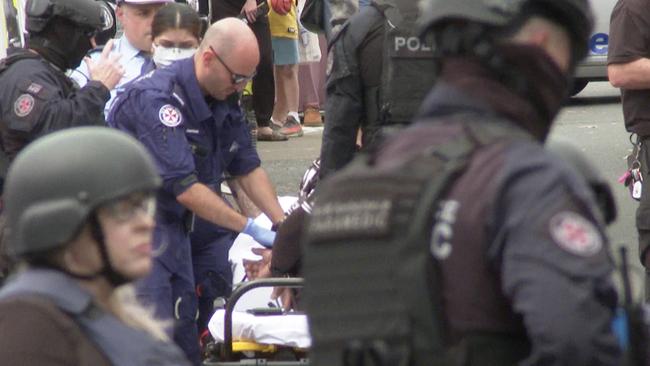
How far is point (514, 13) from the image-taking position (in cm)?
311

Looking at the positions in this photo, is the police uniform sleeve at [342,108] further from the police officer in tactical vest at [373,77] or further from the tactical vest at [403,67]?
the tactical vest at [403,67]

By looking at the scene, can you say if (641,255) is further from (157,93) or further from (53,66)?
(53,66)

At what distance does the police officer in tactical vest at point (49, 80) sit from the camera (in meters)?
6.64

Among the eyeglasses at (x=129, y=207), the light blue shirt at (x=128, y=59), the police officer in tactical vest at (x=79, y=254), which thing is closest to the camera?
the police officer in tactical vest at (x=79, y=254)

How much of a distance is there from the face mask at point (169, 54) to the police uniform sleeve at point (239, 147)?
747 mm

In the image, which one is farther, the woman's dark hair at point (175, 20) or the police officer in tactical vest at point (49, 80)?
the woman's dark hair at point (175, 20)

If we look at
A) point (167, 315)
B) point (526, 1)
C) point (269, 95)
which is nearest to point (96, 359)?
point (526, 1)

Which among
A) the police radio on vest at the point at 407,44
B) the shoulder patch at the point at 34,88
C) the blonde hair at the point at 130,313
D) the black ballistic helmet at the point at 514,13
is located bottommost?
the shoulder patch at the point at 34,88

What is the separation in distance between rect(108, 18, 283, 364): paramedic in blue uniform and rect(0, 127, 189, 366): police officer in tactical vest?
10.6ft

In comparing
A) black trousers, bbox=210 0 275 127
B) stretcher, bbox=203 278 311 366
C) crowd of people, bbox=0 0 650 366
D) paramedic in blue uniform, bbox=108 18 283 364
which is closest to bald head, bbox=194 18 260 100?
paramedic in blue uniform, bbox=108 18 283 364

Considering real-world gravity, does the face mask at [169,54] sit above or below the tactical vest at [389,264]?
below

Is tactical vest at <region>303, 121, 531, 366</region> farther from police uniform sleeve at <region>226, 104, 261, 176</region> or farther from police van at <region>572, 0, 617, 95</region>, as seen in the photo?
police van at <region>572, 0, 617, 95</region>

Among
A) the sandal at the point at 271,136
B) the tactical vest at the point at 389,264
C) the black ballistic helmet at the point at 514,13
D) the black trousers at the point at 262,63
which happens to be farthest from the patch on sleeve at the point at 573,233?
the sandal at the point at 271,136

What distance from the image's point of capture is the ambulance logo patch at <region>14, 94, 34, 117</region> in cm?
660
